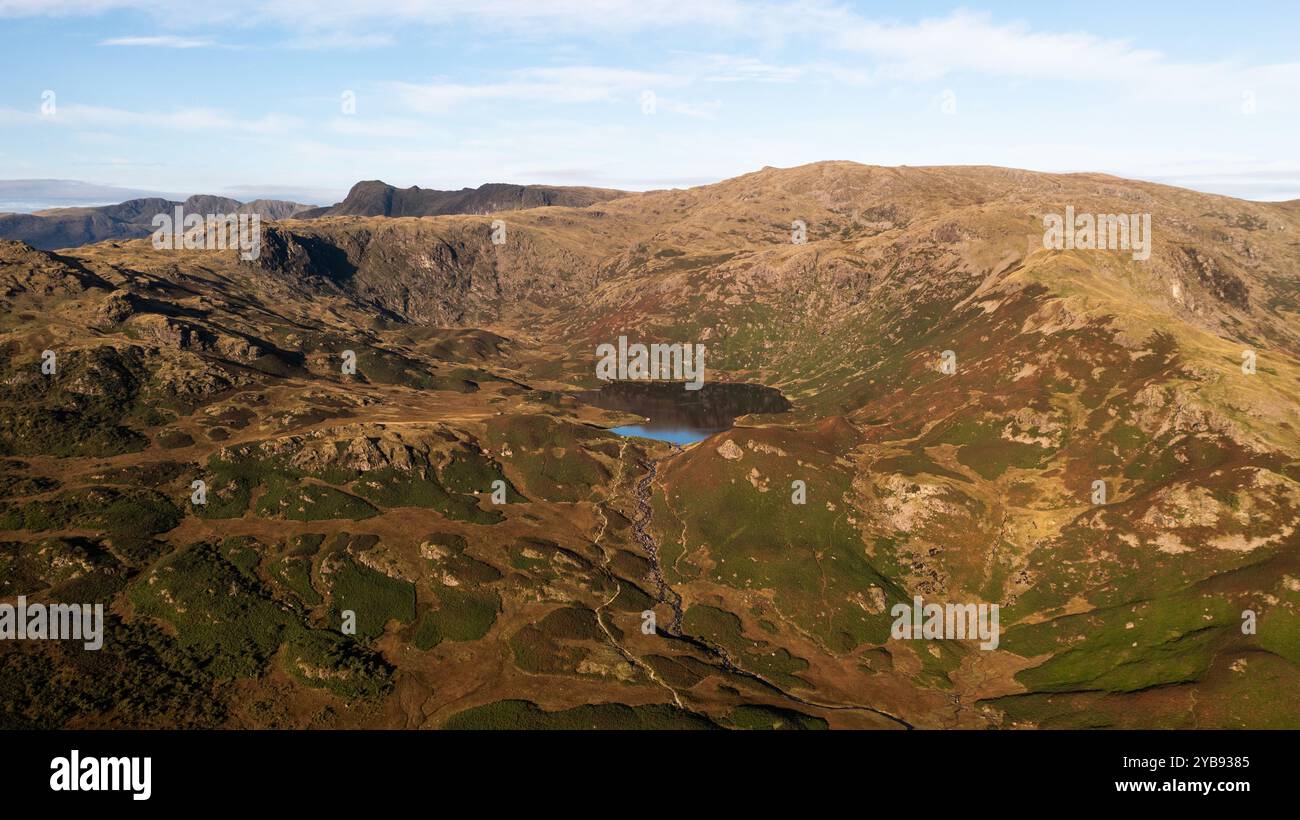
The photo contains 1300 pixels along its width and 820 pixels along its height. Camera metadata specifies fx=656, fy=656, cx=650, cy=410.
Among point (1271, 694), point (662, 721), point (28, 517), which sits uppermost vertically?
point (28, 517)

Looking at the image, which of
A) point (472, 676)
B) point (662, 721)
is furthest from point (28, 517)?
point (662, 721)

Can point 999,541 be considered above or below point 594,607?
Answer: above

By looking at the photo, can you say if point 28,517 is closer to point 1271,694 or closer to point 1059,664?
point 1059,664
